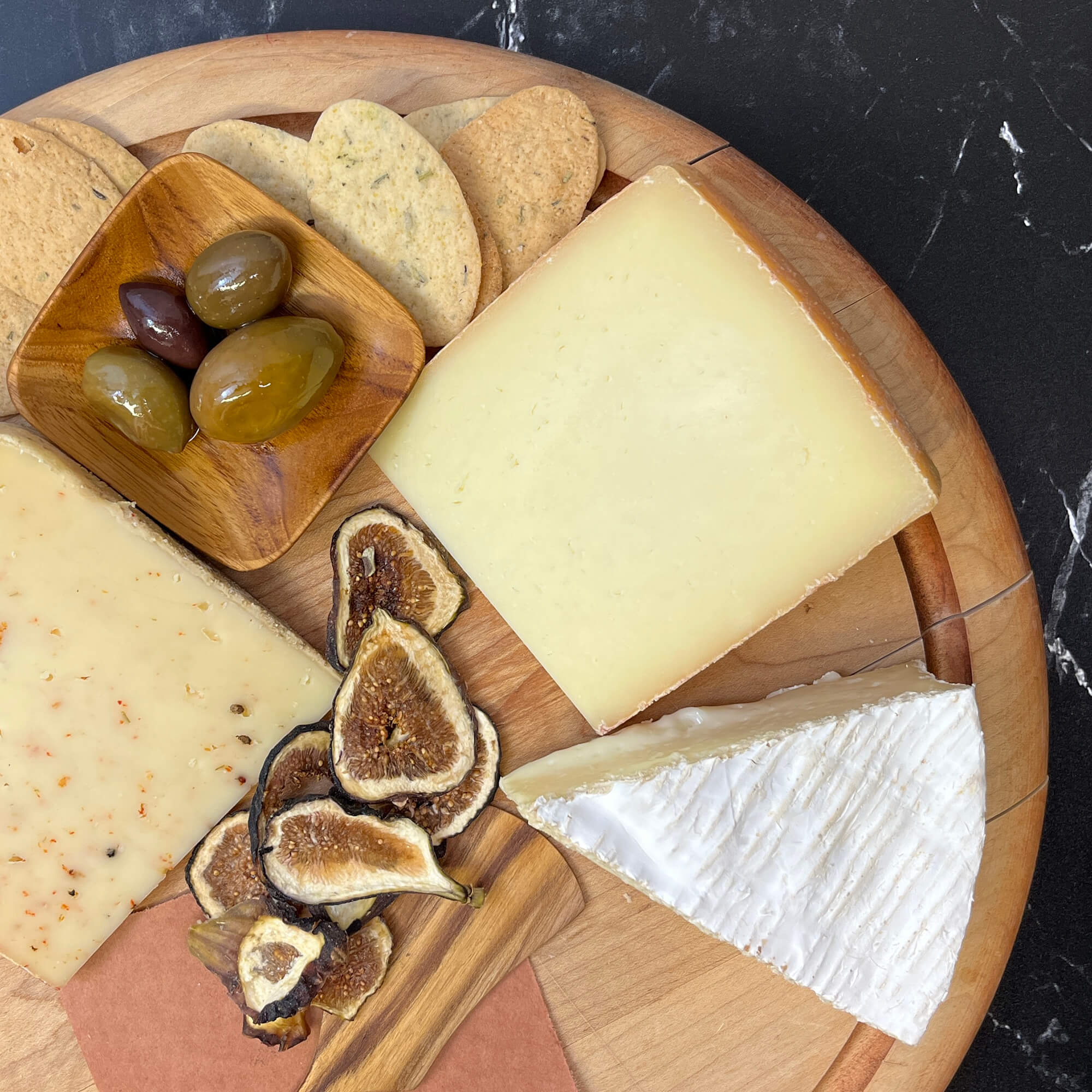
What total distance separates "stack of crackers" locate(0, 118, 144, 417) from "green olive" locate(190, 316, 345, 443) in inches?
15.8

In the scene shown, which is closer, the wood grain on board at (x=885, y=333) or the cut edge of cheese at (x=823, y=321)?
the cut edge of cheese at (x=823, y=321)

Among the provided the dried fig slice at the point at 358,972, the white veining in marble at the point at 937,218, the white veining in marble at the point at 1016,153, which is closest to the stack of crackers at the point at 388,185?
the white veining in marble at the point at 937,218

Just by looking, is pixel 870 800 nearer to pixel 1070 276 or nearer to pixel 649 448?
pixel 649 448

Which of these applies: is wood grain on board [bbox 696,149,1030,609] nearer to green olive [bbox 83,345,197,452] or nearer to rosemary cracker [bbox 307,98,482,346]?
rosemary cracker [bbox 307,98,482,346]

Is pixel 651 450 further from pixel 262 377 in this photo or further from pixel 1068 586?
pixel 1068 586

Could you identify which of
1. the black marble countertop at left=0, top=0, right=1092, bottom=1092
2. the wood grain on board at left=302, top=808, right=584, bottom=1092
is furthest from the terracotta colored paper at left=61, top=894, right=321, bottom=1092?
the black marble countertop at left=0, top=0, right=1092, bottom=1092

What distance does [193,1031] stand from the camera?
5.49 ft

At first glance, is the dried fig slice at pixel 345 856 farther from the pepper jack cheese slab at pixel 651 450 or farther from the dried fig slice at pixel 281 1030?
the pepper jack cheese slab at pixel 651 450

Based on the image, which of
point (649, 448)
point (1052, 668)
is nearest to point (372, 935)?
point (649, 448)

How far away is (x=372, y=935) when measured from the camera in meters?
1.63

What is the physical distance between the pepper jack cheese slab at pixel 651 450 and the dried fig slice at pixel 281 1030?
0.85 meters

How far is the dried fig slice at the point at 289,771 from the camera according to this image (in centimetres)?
153

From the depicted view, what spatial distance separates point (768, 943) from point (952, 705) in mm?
521

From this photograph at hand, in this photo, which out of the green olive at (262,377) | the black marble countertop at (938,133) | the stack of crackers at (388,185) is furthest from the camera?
the black marble countertop at (938,133)
